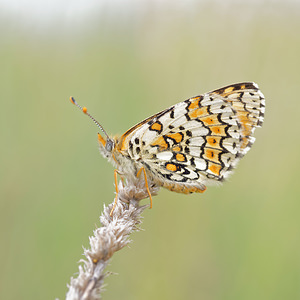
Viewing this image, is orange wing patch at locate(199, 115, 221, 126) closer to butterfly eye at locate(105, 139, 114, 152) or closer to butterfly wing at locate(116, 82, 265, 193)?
butterfly wing at locate(116, 82, 265, 193)

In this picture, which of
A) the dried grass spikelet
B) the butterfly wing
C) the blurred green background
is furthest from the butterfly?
the blurred green background

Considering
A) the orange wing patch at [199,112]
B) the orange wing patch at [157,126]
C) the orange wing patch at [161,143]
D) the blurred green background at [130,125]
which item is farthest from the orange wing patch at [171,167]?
the blurred green background at [130,125]

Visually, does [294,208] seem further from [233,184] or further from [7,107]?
[7,107]

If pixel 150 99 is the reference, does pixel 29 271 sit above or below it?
below

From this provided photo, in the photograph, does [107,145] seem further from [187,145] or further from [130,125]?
[130,125]

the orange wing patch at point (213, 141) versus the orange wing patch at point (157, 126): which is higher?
the orange wing patch at point (157, 126)

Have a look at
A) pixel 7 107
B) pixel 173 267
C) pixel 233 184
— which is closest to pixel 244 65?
pixel 233 184

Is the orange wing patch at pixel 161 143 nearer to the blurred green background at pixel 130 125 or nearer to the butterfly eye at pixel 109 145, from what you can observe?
the butterfly eye at pixel 109 145
